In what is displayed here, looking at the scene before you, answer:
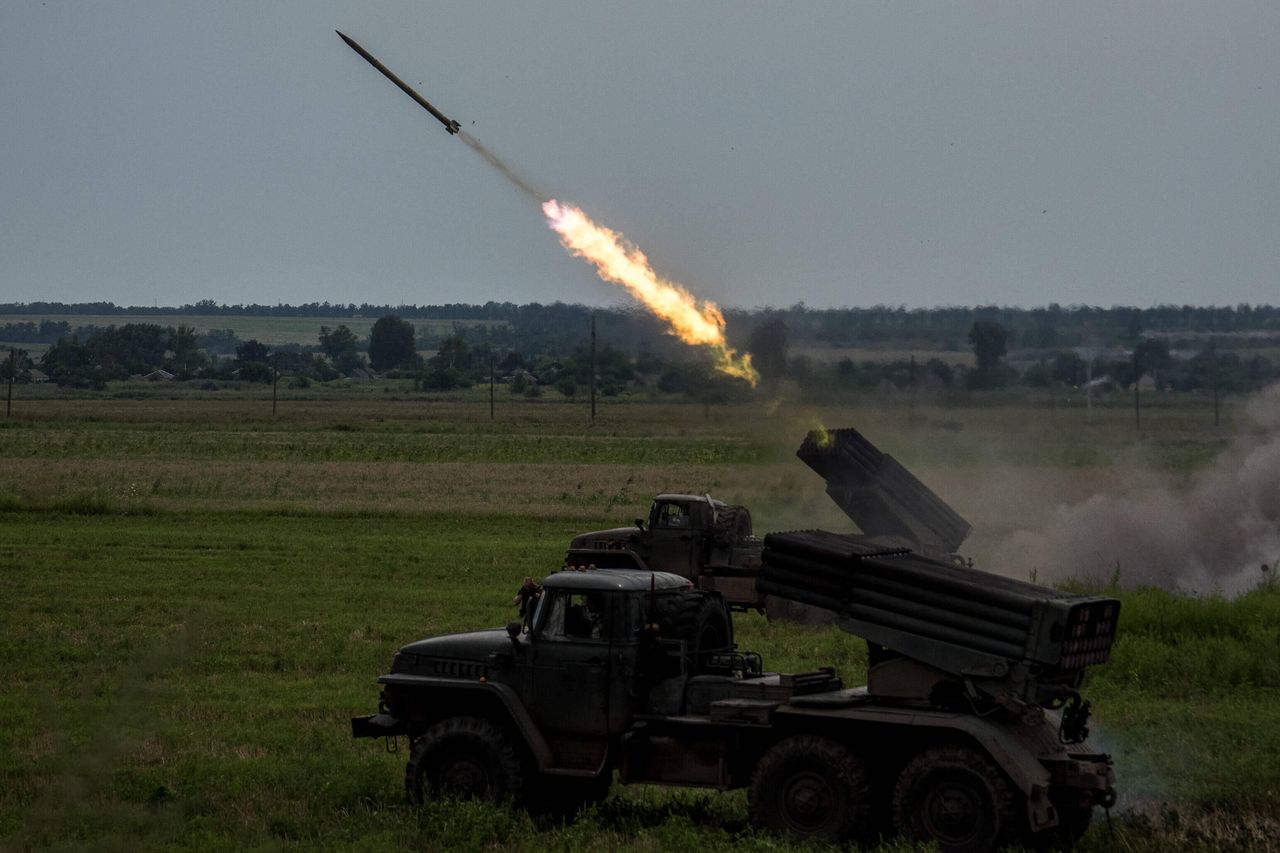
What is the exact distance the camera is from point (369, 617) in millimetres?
26078

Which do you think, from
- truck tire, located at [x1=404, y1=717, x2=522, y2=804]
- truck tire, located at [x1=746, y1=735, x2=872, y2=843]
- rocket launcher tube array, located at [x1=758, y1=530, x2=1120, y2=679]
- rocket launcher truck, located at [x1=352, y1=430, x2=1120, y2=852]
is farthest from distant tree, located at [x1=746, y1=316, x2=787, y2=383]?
truck tire, located at [x1=746, y1=735, x2=872, y2=843]

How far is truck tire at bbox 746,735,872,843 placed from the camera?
1311 centimetres

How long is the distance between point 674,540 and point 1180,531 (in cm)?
1342

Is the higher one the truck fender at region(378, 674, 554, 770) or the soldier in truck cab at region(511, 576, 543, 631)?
the soldier in truck cab at region(511, 576, 543, 631)

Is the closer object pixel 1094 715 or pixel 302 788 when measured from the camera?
pixel 302 788

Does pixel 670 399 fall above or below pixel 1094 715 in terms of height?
above

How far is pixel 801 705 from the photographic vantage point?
13516 mm

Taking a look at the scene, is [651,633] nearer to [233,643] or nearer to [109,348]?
[233,643]

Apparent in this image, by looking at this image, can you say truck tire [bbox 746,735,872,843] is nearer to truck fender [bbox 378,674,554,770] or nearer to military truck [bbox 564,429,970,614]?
truck fender [bbox 378,674,554,770]

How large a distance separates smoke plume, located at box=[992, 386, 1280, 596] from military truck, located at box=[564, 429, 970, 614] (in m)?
3.96

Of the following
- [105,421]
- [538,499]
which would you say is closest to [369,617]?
[538,499]

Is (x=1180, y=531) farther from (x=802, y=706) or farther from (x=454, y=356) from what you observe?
(x=454, y=356)

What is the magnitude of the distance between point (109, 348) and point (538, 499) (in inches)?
6079

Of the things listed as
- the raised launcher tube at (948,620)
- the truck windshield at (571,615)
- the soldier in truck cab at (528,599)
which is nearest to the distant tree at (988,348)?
the raised launcher tube at (948,620)
